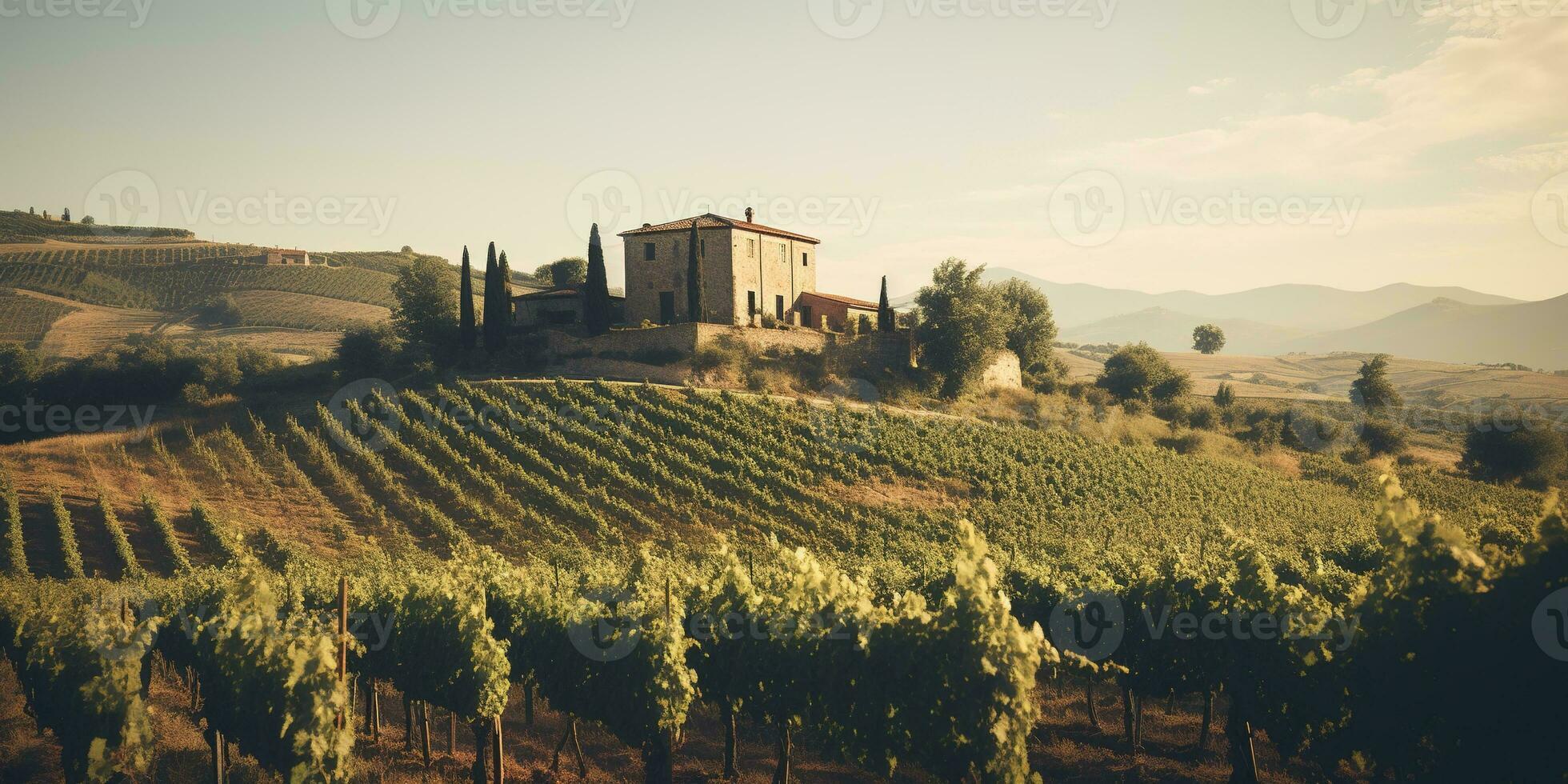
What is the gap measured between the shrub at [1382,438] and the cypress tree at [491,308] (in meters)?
57.4

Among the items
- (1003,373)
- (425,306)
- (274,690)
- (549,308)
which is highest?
(425,306)

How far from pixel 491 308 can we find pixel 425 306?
5154mm

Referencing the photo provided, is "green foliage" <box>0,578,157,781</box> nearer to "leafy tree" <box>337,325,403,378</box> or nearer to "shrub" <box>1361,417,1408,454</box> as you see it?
"leafy tree" <box>337,325,403,378</box>

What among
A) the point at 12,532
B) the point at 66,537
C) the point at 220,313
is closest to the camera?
the point at 12,532

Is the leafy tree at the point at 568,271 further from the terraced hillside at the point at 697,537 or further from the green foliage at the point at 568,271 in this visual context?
the terraced hillside at the point at 697,537

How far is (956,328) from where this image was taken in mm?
52188

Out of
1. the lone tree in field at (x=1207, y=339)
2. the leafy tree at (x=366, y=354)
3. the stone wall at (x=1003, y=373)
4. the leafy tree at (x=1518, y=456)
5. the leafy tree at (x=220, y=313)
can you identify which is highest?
the leafy tree at (x=220, y=313)

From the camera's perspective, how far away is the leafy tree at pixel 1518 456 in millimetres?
55656

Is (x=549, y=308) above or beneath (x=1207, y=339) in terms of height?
above

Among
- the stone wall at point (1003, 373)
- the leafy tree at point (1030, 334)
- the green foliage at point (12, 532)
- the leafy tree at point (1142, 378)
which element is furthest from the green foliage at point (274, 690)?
the leafy tree at point (1142, 378)

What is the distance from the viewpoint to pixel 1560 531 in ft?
32.4

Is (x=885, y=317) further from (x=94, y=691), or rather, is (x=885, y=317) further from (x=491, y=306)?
(x=94, y=691)

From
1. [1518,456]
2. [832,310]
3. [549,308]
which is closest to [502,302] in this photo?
[549,308]

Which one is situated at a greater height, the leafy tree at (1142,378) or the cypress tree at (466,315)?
the cypress tree at (466,315)
